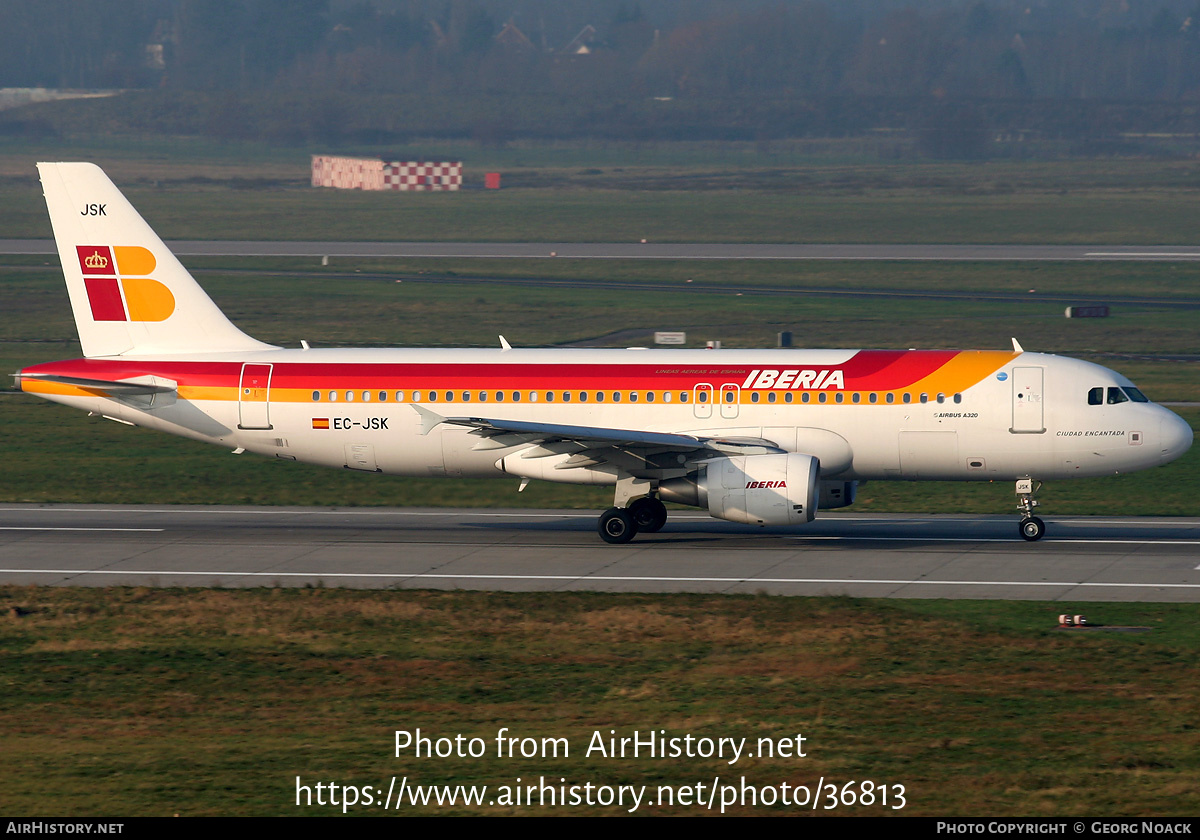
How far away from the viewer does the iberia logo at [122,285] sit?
39.8m

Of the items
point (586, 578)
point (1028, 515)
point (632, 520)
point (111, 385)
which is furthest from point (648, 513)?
point (111, 385)

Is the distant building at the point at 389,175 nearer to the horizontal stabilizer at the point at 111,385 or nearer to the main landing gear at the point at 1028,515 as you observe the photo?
the horizontal stabilizer at the point at 111,385

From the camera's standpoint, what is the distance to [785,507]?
35188 millimetres

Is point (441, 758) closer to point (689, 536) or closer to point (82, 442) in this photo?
point (689, 536)

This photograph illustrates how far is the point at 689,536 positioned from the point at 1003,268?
65.0m

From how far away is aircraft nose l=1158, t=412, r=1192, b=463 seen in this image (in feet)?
120

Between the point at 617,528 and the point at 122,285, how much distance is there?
47.5 feet

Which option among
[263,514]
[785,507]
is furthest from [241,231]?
[785,507]

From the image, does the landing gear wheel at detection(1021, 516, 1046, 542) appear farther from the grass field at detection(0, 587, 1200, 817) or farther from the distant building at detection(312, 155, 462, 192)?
the distant building at detection(312, 155, 462, 192)

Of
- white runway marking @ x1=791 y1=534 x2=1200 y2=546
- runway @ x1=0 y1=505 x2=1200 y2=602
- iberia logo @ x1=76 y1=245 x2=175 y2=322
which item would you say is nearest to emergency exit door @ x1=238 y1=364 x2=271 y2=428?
runway @ x1=0 y1=505 x2=1200 y2=602

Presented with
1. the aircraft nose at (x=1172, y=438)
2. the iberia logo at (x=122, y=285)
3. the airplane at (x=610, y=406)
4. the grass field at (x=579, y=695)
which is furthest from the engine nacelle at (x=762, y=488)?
the iberia logo at (x=122, y=285)

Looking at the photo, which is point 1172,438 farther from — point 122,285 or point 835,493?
point 122,285

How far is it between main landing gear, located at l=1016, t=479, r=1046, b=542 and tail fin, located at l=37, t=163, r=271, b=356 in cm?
1981

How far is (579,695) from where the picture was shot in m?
24.2
